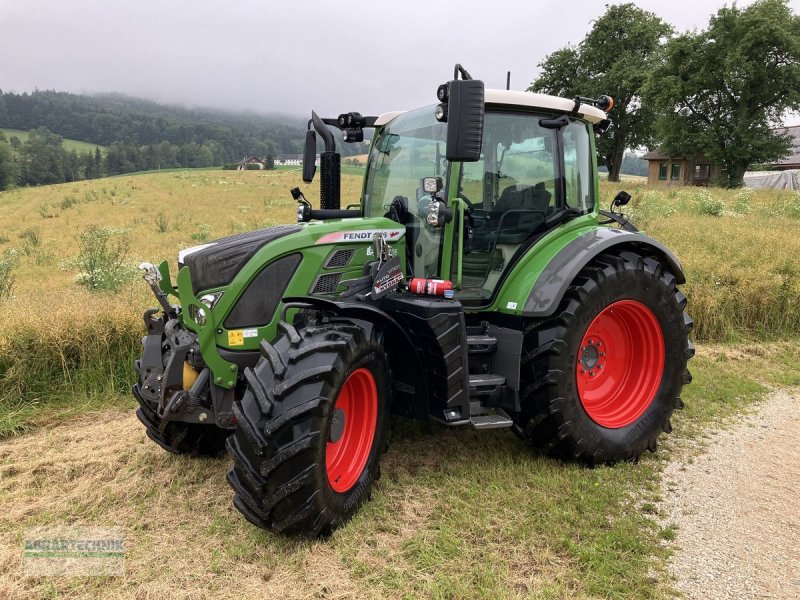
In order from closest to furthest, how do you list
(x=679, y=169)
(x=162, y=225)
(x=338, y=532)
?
(x=338, y=532), (x=162, y=225), (x=679, y=169)

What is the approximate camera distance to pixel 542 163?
4.05 meters

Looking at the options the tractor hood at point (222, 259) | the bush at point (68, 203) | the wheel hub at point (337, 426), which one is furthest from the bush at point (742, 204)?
the bush at point (68, 203)

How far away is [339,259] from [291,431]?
1145mm

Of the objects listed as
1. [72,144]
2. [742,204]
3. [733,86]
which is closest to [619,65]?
[733,86]

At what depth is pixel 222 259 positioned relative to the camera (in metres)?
3.16

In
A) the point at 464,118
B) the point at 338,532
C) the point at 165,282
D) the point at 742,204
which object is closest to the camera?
the point at 464,118

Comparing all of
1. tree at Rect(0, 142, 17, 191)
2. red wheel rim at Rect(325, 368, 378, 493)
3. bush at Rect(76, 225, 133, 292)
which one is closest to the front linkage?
red wheel rim at Rect(325, 368, 378, 493)

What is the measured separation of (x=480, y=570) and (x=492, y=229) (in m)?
2.19

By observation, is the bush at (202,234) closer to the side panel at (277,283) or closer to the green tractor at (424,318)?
the green tractor at (424,318)

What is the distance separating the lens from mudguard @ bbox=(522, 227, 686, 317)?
3.57 metres

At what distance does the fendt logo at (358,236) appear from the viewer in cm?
335

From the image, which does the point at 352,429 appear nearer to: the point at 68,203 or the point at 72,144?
the point at 68,203

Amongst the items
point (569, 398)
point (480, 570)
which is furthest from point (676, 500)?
point (480, 570)

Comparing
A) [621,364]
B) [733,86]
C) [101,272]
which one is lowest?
[621,364]
